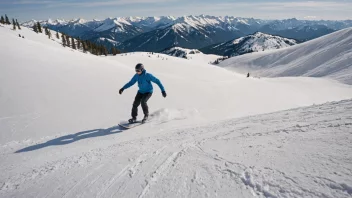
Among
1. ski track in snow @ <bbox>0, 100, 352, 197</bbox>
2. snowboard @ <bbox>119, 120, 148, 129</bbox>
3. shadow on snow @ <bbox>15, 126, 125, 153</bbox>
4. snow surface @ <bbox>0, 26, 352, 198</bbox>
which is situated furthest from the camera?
snowboard @ <bbox>119, 120, 148, 129</bbox>

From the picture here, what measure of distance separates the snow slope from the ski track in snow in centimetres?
5212

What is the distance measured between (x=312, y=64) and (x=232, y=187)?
9754 centimetres

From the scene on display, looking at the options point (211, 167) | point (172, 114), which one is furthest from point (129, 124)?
point (211, 167)

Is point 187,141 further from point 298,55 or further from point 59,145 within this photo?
point 298,55

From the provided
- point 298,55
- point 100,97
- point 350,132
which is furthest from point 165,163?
point 298,55

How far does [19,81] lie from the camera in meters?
12.8

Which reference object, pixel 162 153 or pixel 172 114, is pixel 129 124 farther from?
pixel 162 153

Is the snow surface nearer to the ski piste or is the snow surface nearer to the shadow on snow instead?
the shadow on snow

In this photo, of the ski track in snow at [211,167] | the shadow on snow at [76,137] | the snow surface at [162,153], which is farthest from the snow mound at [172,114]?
the ski track in snow at [211,167]

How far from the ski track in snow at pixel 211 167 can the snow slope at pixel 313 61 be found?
5212 centimetres

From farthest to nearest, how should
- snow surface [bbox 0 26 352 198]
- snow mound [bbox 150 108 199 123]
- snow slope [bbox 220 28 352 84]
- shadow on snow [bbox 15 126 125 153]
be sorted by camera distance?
snow slope [bbox 220 28 352 84], snow mound [bbox 150 108 199 123], shadow on snow [bbox 15 126 125 153], snow surface [bbox 0 26 352 198]

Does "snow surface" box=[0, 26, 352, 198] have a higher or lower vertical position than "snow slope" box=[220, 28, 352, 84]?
lower

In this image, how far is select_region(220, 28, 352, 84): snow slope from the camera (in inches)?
2724

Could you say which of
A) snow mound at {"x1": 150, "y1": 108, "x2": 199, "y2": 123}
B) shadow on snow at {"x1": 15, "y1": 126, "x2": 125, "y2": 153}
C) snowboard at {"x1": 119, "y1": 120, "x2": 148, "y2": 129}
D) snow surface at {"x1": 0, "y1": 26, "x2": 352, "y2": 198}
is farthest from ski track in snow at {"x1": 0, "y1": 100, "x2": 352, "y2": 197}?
snow mound at {"x1": 150, "y1": 108, "x2": 199, "y2": 123}
